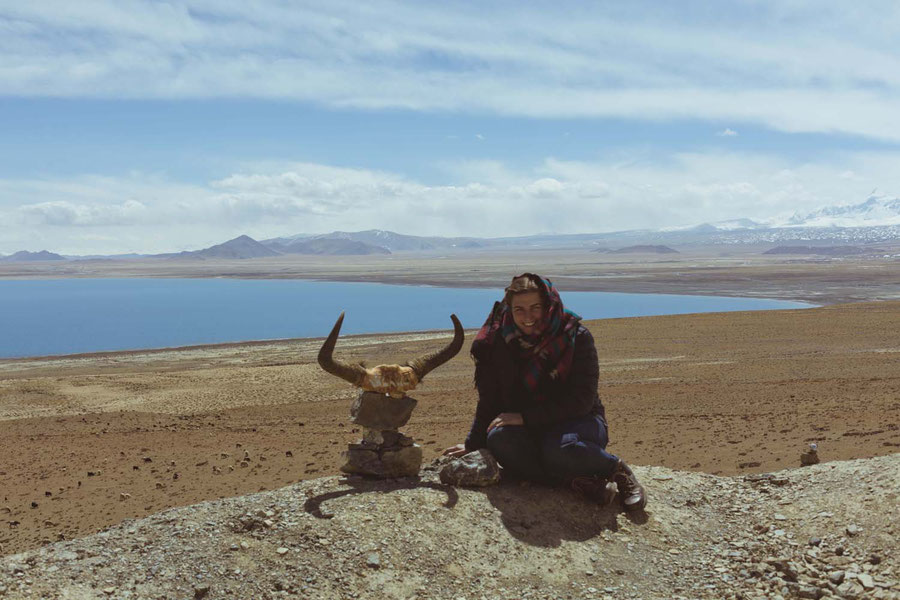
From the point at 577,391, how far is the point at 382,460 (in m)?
1.72

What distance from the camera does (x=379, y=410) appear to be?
6.22 metres

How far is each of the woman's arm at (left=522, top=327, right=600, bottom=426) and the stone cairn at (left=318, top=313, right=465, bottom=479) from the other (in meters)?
0.89

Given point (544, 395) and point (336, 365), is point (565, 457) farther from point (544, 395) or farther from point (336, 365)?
point (336, 365)

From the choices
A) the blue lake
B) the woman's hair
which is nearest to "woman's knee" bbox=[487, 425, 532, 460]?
the woman's hair

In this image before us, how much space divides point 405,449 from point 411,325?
4291 cm

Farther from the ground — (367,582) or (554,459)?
(554,459)

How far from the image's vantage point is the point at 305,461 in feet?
30.0

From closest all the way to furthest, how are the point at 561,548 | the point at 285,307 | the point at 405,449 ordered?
the point at 561,548 → the point at 405,449 → the point at 285,307

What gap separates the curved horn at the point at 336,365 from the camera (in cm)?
557

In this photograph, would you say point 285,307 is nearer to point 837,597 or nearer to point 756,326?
point 756,326

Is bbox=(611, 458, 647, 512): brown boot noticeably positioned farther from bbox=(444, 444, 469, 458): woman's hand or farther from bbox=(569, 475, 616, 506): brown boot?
bbox=(444, 444, 469, 458): woman's hand

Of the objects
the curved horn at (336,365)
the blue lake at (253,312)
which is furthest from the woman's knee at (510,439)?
the blue lake at (253,312)

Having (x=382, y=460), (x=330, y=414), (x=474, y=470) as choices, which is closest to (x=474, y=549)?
(x=474, y=470)

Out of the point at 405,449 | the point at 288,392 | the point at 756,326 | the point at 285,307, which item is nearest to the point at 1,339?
the point at 285,307
